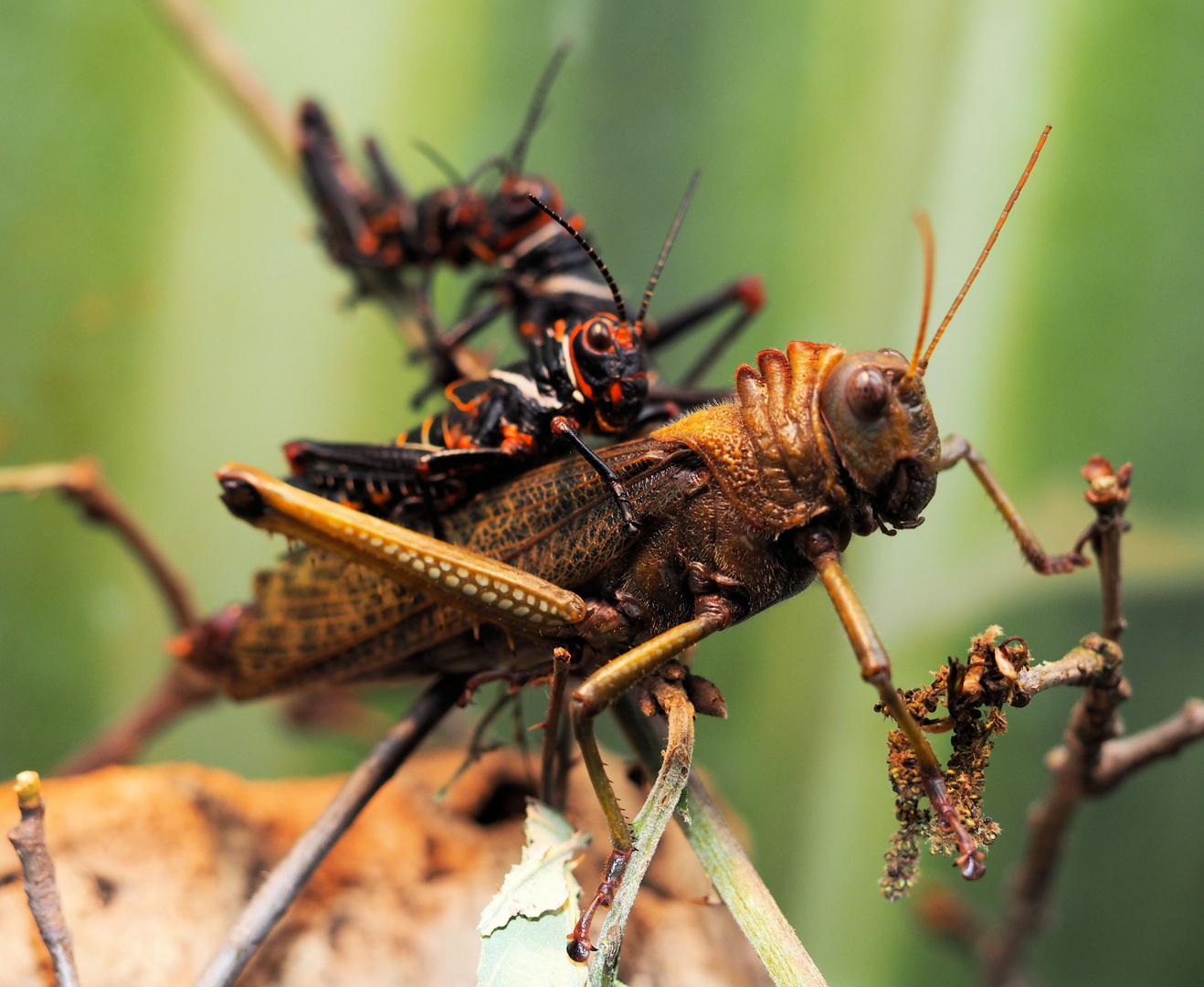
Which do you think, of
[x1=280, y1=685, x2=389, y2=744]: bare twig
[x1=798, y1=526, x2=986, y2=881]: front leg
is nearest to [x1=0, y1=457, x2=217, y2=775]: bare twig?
[x1=280, y1=685, x2=389, y2=744]: bare twig

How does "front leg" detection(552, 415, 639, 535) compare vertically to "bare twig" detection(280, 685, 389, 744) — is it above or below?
above

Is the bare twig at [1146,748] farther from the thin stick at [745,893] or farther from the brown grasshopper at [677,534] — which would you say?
the thin stick at [745,893]

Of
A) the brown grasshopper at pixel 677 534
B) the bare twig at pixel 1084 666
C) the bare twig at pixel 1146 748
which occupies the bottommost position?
the bare twig at pixel 1146 748

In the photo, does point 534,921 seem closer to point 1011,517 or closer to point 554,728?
A: point 554,728

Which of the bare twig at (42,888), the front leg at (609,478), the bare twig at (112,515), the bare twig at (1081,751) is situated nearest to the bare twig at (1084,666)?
the bare twig at (1081,751)

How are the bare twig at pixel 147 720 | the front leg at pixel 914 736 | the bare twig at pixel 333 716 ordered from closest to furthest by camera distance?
the front leg at pixel 914 736, the bare twig at pixel 147 720, the bare twig at pixel 333 716

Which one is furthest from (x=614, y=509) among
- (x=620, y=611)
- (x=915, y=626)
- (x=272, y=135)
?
(x=272, y=135)

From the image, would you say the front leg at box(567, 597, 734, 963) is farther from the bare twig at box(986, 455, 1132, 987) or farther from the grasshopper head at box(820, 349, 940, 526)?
the bare twig at box(986, 455, 1132, 987)
